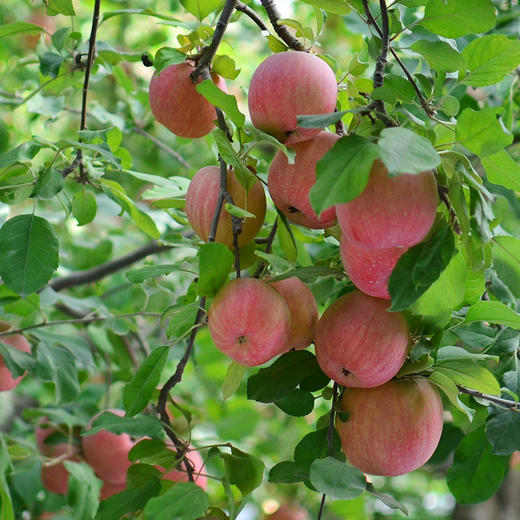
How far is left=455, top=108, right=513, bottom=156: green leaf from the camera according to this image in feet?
1.88

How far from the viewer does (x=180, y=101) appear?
0.85m

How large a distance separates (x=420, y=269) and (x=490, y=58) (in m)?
0.27

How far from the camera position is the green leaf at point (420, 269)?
0.57 m

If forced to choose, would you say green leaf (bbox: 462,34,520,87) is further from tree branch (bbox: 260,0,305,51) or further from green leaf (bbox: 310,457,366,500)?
green leaf (bbox: 310,457,366,500)

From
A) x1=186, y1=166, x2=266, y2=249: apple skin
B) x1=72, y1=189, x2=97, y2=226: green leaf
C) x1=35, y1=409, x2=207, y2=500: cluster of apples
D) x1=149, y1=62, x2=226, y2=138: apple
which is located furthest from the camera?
x1=35, y1=409, x2=207, y2=500: cluster of apples

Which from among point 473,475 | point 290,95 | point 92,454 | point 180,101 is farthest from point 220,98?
point 92,454

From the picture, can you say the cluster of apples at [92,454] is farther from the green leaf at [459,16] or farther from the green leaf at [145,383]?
the green leaf at [459,16]

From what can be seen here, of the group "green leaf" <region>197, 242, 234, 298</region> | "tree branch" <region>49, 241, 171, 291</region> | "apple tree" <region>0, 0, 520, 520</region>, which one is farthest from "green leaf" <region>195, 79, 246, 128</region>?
"tree branch" <region>49, 241, 171, 291</region>

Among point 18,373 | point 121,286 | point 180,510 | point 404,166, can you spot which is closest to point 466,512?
point 121,286

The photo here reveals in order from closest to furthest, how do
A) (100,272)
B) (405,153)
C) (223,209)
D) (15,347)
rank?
1. (405,153)
2. (223,209)
3. (15,347)
4. (100,272)

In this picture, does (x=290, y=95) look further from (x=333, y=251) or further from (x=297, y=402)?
(x=297, y=402)

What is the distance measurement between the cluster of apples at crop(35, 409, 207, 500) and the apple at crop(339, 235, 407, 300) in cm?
71

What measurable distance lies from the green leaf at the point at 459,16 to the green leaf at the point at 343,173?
0.22 meters

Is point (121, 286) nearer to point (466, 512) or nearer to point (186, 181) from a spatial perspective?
point (186, 181)
